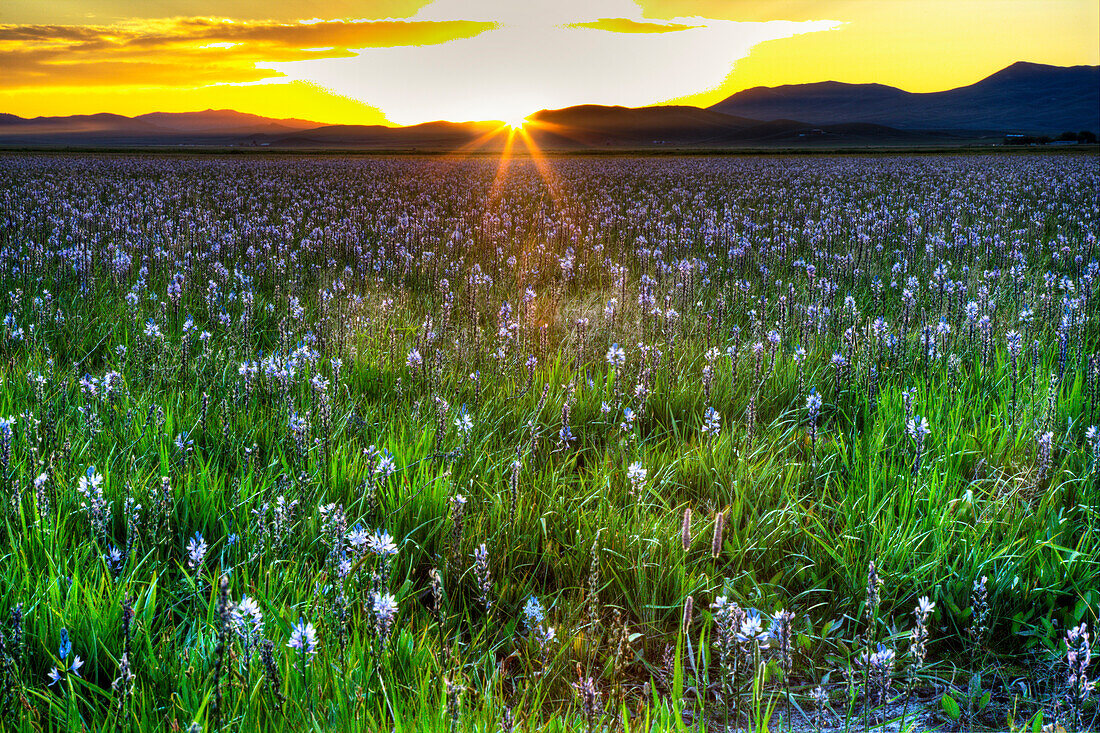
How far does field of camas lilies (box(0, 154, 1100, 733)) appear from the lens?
2.07 meters

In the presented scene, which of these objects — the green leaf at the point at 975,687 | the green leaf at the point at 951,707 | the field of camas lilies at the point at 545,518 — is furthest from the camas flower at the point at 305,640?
the green leaf at the point at 975,687

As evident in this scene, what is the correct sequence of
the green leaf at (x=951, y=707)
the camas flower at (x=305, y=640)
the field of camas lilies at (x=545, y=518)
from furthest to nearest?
1. the green leaf at (x=951, y=707)
2. the field of camas lilies at (x=545, y=518)
3. the camas flower at (x=305, y=640)

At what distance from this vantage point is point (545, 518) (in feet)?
10.6

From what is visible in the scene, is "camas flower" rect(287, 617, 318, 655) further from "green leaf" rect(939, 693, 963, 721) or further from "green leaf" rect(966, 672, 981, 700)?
"green leaf" rect(966, 672, 981, 700)

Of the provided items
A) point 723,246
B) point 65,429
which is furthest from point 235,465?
point 723,246

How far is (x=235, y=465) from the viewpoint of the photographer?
3.50 m

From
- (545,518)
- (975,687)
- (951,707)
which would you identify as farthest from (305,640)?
(975,687)

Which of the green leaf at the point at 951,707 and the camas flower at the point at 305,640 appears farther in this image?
the green leaf at the point at 951,707

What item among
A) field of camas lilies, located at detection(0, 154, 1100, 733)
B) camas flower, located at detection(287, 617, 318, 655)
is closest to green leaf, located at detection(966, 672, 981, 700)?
field of camas lilies, located at detection(0, 154, 1100, 733)

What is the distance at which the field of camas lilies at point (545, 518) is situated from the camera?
2.07 m

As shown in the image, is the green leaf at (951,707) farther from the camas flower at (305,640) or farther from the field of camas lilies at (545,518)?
the camas flower at (305,640)

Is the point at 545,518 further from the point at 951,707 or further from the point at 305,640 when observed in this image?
the point at 951,707

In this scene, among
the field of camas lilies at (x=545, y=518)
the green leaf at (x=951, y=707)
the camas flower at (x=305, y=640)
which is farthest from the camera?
the green leaf at (x=951, y=707)

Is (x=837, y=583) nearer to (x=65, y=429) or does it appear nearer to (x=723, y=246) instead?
(x=65, y=429)
